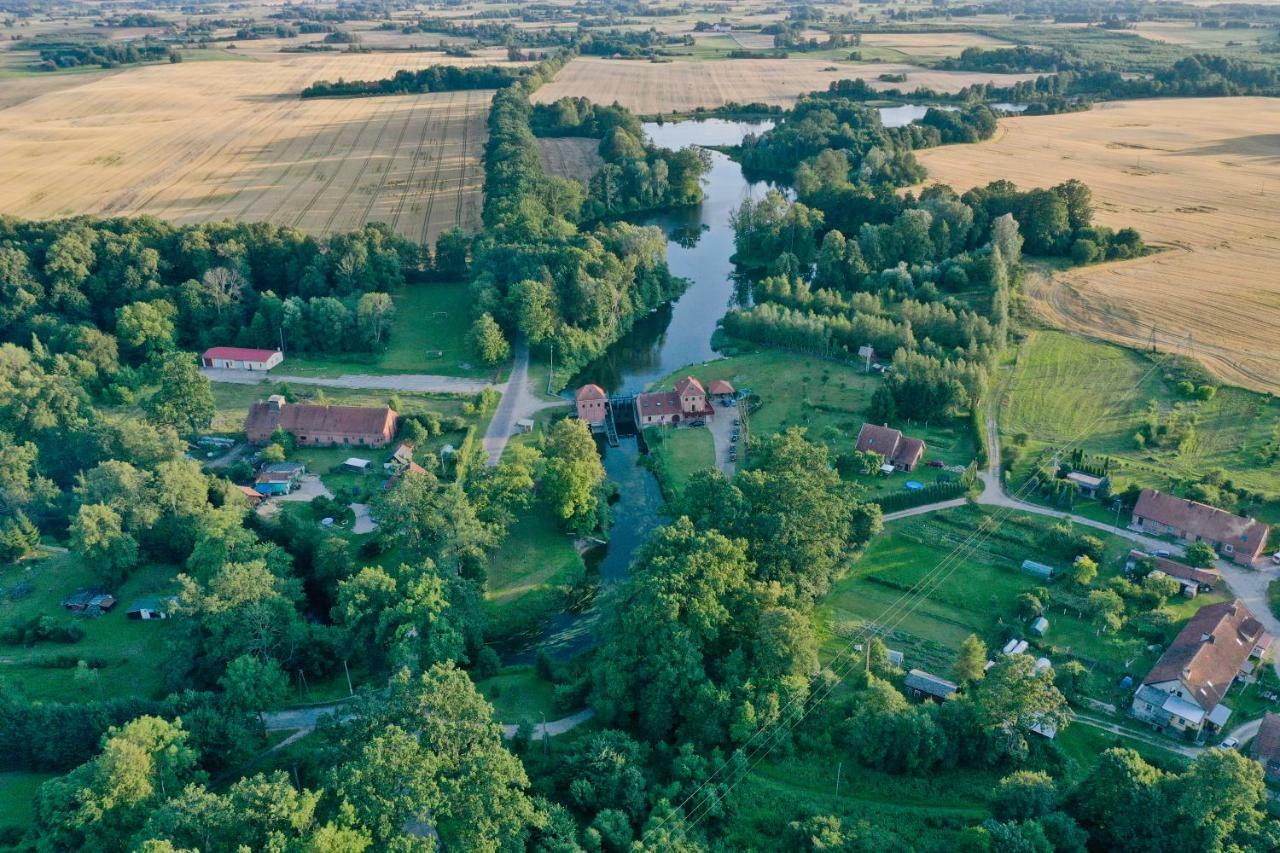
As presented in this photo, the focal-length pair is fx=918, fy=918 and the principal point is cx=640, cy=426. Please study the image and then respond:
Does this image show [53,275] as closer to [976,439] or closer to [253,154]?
[253,154]

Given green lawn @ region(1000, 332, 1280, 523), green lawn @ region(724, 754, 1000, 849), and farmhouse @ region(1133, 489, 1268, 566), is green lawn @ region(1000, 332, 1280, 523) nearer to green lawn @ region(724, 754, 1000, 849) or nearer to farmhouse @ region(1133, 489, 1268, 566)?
farmhouse @ region(1133, 489, 1268, 566)

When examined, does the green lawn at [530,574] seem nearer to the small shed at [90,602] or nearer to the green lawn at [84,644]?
the green lawn at [84,644]

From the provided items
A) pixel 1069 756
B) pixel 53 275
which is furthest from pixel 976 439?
pixel 53 275

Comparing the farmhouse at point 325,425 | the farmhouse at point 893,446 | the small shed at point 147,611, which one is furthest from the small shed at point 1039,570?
the small shed at point 147,611

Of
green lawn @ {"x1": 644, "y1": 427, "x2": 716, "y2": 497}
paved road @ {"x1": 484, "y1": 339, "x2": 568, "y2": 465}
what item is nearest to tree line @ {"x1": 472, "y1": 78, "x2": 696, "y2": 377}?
paved road @ {"x1": 484, "y1": 339, "x2": 568, "y2": 465}

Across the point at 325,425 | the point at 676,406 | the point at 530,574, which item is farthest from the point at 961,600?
the point at 325,425

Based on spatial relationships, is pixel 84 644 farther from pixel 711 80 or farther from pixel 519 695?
Answer: pixel 711 80
